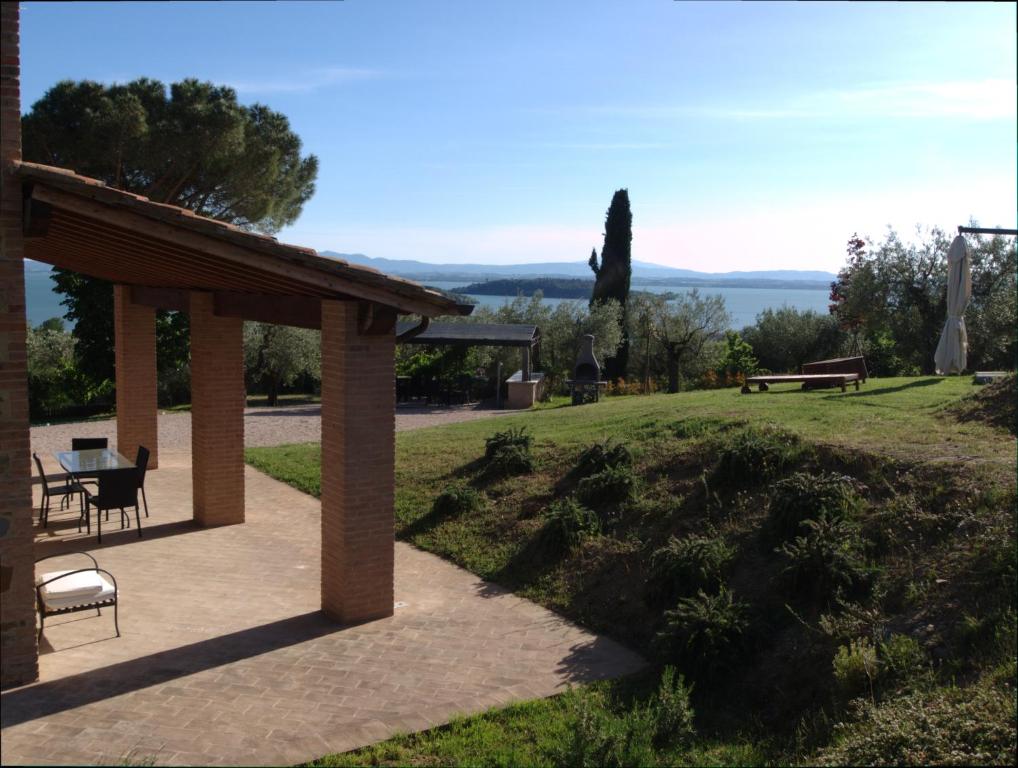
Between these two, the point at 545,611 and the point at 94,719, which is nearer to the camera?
the point at 94,719

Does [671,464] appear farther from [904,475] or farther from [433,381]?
[433,381]

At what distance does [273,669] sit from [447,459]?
7.04 m

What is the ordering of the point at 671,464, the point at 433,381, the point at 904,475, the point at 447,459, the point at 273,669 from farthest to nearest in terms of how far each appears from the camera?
the point at 433,381 → the point at 447,459 → the point at 671,464 → the point at 904,475 → the point at 273,669

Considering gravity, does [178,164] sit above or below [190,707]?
above

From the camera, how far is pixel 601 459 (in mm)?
10305

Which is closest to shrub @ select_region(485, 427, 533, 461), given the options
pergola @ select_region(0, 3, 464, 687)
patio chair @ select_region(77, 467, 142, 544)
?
pergola @ select_region(0, 3, 464, 687)

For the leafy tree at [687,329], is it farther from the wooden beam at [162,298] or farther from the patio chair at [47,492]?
the patio chair at [47,492]

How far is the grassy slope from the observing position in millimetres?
5781

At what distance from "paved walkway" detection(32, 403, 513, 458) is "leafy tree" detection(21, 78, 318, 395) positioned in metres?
4.21

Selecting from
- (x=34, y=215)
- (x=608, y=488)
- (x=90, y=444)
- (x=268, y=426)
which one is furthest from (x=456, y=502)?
(x=268, y=426)

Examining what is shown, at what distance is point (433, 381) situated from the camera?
2581 cm

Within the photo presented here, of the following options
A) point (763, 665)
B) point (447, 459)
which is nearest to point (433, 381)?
point (447, 459)

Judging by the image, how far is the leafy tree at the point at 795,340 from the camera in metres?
34.0

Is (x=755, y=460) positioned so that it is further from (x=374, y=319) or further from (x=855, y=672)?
(x=374, y=319)
